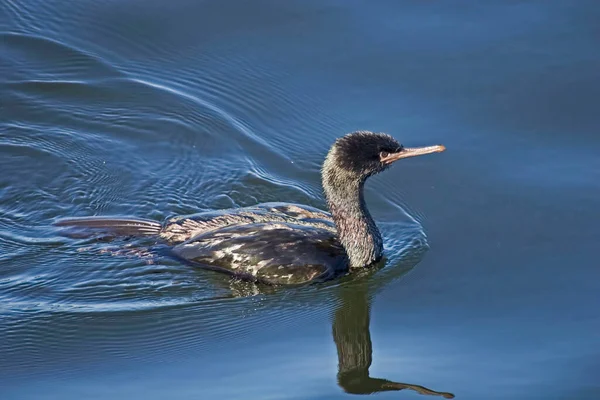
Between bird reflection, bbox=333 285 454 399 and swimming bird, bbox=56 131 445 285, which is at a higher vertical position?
swimming bird, bbox=56 131 445 285

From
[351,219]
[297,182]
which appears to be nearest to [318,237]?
[351,219]

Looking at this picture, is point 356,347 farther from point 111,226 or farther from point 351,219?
point 111,226

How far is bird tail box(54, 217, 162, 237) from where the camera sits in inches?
473

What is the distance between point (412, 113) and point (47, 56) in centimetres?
472

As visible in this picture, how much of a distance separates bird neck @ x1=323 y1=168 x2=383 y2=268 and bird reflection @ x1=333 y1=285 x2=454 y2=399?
426 mm

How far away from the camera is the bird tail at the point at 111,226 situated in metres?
12.0

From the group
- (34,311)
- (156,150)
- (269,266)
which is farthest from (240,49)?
(34,311)

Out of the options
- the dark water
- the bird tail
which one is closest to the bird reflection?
the dark water

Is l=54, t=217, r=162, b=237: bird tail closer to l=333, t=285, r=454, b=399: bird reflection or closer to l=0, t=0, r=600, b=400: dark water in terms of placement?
l=0, t=0, r=600, b=400: dark water

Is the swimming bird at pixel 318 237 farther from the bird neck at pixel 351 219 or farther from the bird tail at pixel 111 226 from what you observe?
the bird tail at pixel 111 226

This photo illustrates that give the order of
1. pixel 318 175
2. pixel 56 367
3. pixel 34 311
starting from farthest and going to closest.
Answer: pixel 318 175
pixel 34 311
pixel 56 367

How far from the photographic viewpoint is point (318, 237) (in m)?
11.6

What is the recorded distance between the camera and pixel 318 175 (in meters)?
13.2

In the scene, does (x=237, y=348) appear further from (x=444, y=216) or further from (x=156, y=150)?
(x=156, y=150)
